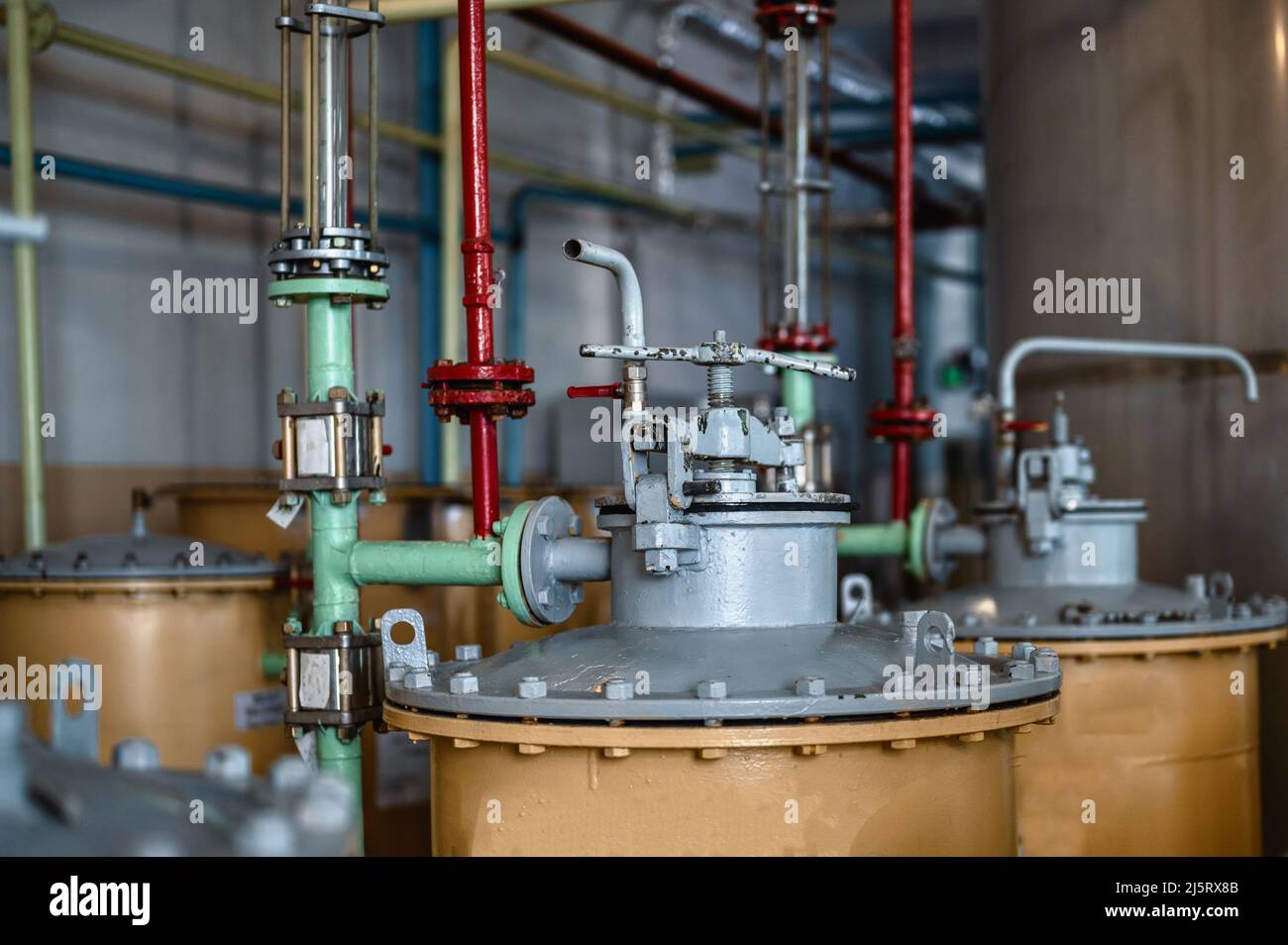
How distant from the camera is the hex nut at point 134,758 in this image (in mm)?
1233

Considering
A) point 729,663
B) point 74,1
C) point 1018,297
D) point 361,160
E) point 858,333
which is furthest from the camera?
point 858,333

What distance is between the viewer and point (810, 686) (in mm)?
1854

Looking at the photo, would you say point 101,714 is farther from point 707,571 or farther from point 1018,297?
point 1018,297

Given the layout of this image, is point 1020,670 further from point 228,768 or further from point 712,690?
point 228,768

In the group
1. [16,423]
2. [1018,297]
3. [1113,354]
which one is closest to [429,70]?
[16,423]

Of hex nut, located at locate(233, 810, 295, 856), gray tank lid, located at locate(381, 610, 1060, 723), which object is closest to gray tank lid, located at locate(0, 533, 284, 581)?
gray tank lid, located at locate(381, 610, 1060, 723)

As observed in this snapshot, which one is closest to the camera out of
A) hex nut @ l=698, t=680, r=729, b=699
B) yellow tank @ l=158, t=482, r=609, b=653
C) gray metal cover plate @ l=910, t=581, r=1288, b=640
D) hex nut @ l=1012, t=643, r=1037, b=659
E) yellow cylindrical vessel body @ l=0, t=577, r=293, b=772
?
hex nut @ l=698, t=680, r=729, b=699

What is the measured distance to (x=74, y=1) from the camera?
4891mm

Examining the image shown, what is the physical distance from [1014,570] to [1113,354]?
→ 108 cm

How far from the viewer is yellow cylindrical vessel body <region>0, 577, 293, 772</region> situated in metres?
3.30

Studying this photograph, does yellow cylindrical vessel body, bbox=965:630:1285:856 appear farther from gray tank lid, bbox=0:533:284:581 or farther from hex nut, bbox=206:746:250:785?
hex nut, bbox=206:746:250:785

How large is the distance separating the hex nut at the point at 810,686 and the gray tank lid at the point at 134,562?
6.23 ft

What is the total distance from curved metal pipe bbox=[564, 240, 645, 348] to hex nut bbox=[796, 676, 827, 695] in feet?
1.86

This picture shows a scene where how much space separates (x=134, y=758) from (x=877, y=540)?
264 cm
